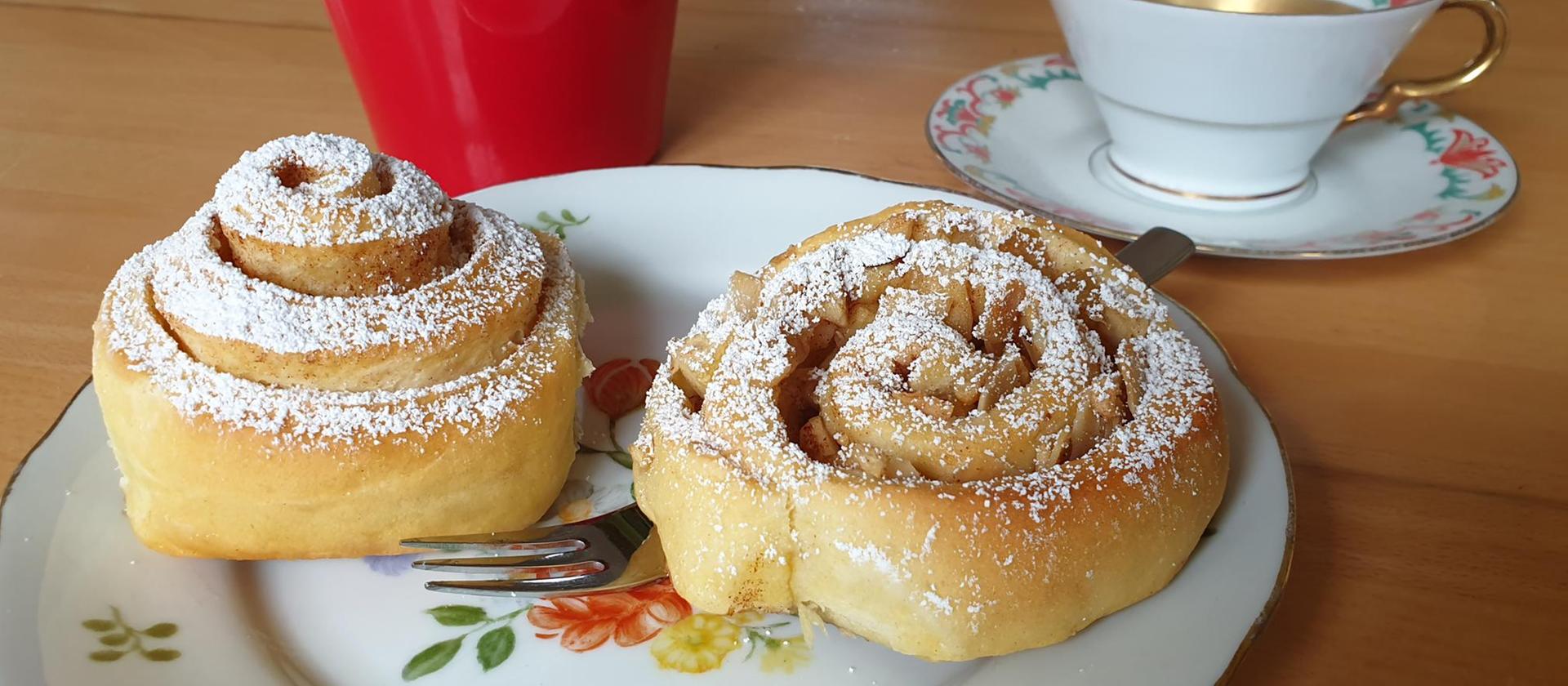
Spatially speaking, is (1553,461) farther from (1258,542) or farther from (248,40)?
(248,40)

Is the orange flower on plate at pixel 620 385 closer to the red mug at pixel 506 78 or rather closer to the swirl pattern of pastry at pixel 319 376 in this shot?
the swirl pattern of pastry at pixel 319 376

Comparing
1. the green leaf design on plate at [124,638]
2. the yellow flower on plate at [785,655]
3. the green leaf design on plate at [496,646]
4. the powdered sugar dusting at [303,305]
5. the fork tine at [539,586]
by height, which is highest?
the powdered sugar dusting at [303,305]

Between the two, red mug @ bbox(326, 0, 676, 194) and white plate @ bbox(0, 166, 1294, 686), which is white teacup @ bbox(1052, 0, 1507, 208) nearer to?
white plate @ bbox(0, 166, 1294, 686)

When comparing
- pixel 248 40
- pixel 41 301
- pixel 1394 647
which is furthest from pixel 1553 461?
pixel 248 40

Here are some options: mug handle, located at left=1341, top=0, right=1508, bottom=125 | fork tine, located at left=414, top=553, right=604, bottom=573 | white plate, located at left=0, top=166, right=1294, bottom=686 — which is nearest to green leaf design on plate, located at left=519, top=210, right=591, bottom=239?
white plate, located at left=0, top=166, right=1294, bottom=686

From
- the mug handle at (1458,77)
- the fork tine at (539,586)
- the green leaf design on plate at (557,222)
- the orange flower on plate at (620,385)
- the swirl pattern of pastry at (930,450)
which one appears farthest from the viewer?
the mug handle at (1458,77)

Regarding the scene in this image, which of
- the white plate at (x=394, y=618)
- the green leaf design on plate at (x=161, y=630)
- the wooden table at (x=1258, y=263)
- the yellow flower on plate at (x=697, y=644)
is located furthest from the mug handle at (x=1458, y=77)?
the green leaf design on plate at (x=161, y=630)

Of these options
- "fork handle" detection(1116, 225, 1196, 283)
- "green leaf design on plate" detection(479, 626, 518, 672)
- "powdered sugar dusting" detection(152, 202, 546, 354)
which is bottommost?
"green leaf design on plate" detection(479, 626, 518, 672)
